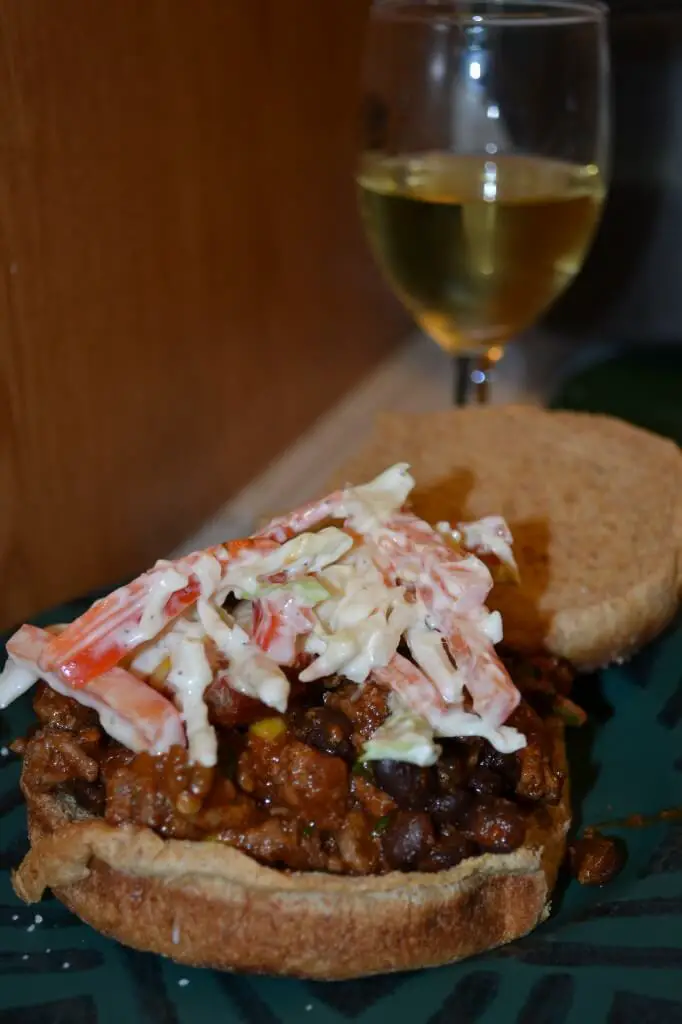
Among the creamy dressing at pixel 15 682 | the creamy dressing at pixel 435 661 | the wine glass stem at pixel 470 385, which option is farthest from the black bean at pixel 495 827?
the wine glass stem at pixel 470 385

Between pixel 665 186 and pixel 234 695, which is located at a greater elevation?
pixel 665 186

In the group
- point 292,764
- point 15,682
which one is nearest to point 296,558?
point 292,764

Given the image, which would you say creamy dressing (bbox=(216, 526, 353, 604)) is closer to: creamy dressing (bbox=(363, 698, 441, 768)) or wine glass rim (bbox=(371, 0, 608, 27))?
creamy dressing (bbox=(363, 698, 441, 768))

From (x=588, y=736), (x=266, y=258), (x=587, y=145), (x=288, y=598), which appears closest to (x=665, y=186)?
(x=587, y=145)

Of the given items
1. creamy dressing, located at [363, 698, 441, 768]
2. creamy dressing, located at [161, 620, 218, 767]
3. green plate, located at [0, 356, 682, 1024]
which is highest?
creamy dressing, located at [161, 620, 218, 767]

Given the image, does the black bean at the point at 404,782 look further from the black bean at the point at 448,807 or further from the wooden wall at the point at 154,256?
the wooden wall at the point at 154,256

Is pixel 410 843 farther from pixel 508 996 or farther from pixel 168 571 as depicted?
pixel 168 571

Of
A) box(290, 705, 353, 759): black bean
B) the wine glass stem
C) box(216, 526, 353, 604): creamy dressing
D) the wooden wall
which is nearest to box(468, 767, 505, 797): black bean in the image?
box(290, 705, 353, 759): black bean
